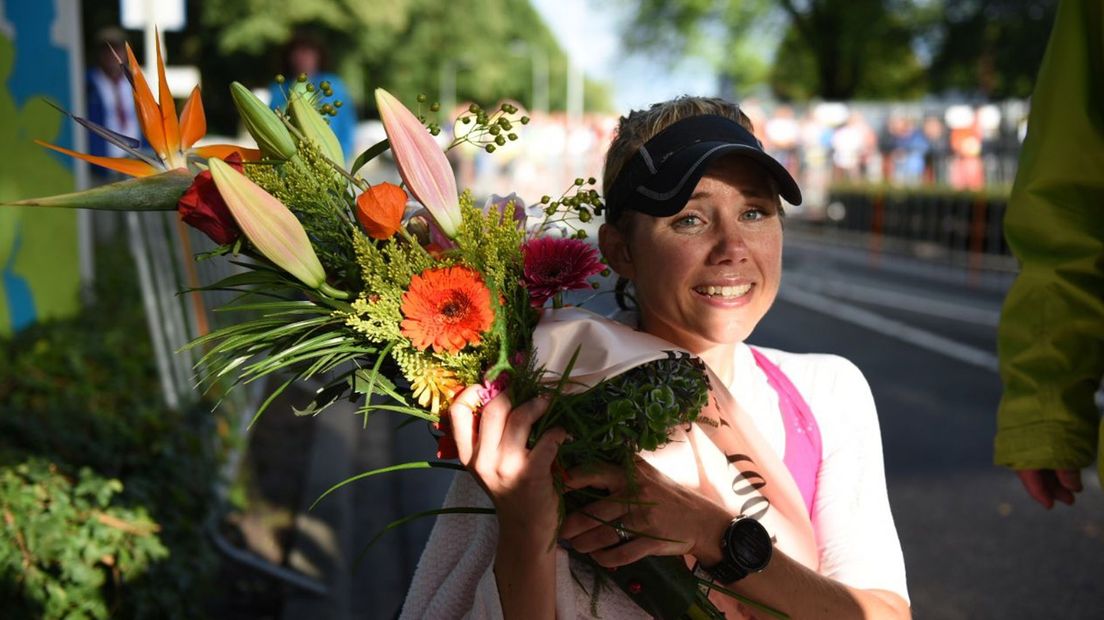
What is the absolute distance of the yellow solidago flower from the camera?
1790mm

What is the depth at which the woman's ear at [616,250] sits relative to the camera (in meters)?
2.12

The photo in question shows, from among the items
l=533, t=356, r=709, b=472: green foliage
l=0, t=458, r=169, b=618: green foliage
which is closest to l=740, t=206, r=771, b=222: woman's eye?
l=533, t=356, r=709, b=472: green foliage

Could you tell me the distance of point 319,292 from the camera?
1.86 meters

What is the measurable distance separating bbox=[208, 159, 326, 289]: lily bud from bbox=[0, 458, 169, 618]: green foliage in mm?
1499

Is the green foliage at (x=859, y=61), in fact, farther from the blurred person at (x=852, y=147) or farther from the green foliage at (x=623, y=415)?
the green foliage at (x=623, y=415)

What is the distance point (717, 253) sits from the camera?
1.99m

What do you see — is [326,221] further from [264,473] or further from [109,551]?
[264,473]

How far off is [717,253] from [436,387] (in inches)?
20.9

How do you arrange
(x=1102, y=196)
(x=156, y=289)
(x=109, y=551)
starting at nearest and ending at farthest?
(x=1102, y=196)
(x=109, y=551)
(x=156, y=289)

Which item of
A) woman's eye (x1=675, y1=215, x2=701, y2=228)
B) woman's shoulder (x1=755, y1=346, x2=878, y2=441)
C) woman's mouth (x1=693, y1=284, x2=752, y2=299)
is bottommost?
woman's shoulder (x1=755, y1=346, x2=878, y2=441)

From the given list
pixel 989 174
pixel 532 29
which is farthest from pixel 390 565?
pixel 532 29

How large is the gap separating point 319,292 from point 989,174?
2348cm

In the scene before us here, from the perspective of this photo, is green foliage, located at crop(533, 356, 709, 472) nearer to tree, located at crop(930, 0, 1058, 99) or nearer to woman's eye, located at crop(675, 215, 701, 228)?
woman's eye, located at crop(675, 215, 701, 228)

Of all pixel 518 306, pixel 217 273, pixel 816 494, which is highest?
pixel 518 306
